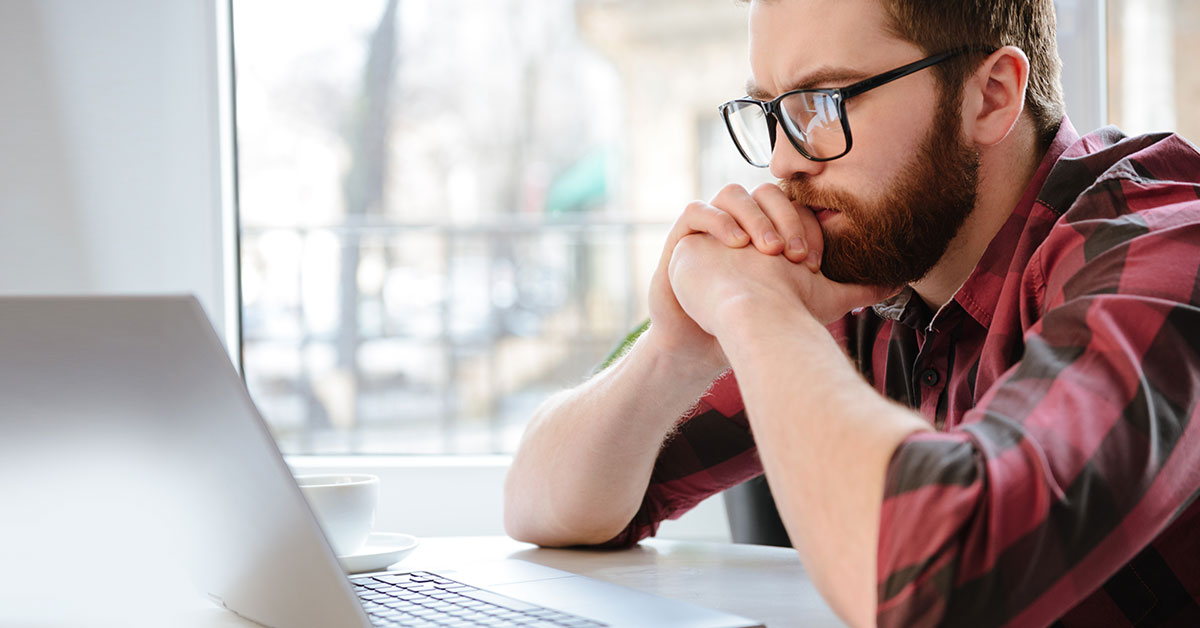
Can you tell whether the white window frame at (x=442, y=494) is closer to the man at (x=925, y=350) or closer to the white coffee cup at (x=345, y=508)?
the man at (x=925, y=350)

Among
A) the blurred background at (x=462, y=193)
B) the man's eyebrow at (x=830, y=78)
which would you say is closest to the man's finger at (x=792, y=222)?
the man's eyebrow at (x=830, y=78)

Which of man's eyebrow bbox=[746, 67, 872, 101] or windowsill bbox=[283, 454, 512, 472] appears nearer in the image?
man's eyebrow bbox=[746, 67, 872, 101]

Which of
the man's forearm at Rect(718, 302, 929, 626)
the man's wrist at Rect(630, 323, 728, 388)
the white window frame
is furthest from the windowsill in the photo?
the man's forearm at Rect(718, 302, 929, 626)

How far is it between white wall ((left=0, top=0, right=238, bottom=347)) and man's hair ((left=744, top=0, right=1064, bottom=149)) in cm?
149

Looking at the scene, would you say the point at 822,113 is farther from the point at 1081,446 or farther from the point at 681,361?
the point at 1081,446

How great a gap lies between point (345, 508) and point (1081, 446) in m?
0.67

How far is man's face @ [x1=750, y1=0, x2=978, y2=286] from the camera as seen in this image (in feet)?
3.65

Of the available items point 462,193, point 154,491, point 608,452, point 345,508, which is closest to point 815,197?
point 608,452

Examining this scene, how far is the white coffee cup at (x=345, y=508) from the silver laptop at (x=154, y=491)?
196 mm

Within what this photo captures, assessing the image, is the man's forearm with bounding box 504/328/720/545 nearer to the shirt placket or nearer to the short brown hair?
the shirt placket

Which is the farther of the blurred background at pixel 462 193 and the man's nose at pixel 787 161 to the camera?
the blurred background at pixel 462 193

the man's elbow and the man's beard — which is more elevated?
the man's beard

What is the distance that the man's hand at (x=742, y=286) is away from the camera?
37.1 inches

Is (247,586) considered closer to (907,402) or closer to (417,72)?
(907,402)
